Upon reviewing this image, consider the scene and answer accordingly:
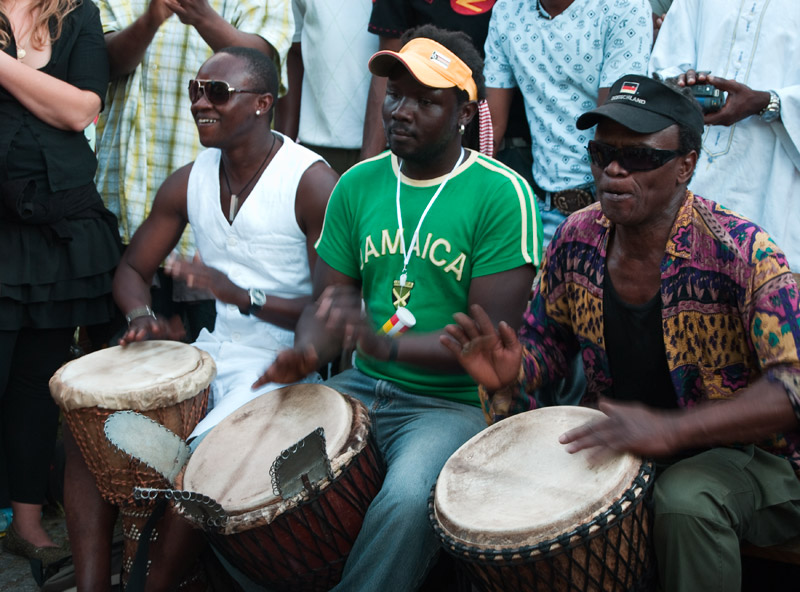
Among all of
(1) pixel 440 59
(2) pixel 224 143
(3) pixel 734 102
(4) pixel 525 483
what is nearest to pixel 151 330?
(2) pixel 224 143

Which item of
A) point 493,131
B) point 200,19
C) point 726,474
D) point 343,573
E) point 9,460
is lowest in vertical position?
point 9,460

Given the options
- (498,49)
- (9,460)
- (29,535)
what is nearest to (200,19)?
(498,49)

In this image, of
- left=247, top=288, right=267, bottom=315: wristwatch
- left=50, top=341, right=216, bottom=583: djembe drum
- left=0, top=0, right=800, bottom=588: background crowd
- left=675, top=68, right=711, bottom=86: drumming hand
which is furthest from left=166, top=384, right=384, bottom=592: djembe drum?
left=675, top=68, right=711, bottom=86: drumming hand

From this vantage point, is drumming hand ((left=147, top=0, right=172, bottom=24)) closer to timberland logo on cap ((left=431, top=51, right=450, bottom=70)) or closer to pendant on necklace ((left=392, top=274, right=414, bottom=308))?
timberland logo on cap ((left=431, top=51, right=450, bottom=70))

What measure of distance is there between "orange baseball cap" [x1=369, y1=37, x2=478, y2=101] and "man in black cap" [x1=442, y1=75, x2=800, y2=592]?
0.67 meters

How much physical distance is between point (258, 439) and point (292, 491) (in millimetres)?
399

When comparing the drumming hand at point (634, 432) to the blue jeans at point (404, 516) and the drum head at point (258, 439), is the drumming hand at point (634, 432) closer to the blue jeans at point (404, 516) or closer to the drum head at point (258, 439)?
the blue jeans at point (404, 516)

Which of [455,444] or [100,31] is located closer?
[455,444]

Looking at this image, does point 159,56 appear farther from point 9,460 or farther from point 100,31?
point 9,460

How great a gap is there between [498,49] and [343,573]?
7.83 ft

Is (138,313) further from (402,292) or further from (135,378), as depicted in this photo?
(402,292)

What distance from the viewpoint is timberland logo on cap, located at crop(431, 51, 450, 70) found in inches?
128

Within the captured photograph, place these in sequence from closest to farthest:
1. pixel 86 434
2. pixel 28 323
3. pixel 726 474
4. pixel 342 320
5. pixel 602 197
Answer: pixel 726 474 → pixel 602 197 → pixel 342 320 → pixel 86 434 → pixel 28 323

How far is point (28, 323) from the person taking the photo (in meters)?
3.94
